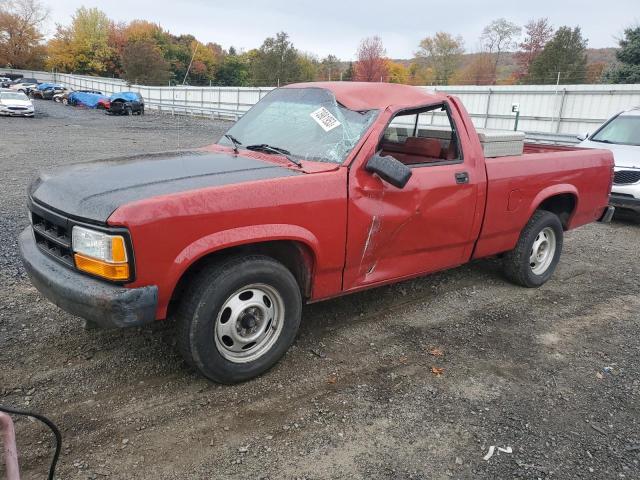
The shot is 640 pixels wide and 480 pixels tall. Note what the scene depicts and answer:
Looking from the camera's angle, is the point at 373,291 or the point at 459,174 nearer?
the point at 459,174

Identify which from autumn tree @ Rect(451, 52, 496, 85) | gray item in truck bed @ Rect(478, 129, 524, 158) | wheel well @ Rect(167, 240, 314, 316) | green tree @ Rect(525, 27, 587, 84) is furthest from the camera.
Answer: autumn tree @ Rect(451, 52, 496, 85)

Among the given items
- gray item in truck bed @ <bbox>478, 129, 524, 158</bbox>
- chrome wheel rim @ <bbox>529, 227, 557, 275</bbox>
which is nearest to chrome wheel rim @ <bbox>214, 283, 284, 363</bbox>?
gray item in truck bed @ <bbox>478, 129, 524, 158</bbox>

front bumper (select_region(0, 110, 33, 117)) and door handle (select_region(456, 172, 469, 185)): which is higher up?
door handle (select_region(456, 172, 469, 185))

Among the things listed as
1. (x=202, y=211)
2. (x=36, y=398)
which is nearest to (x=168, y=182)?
(x=202, y=211)

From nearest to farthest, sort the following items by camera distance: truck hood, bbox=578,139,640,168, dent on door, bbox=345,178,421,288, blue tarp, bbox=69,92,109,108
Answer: dent on door, bbox=345,178,421,288, truck hood, bbox=578,139,640,168, blue tarp, bbox=69,92,109,108

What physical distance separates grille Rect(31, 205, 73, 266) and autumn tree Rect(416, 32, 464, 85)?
64.7 metres

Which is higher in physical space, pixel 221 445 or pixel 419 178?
pixel 419 178

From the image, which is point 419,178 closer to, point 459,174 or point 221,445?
point 459,174

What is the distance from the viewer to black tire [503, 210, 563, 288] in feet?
16.5

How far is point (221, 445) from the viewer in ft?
9.04

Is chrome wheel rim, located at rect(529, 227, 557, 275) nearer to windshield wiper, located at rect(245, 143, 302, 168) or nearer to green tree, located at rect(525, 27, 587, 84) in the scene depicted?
windshield wiper, located at rect(245, 143, 302, 168)

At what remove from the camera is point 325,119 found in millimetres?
3855

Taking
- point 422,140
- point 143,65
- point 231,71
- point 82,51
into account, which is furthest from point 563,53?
point 82,51

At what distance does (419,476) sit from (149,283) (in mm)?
1728
